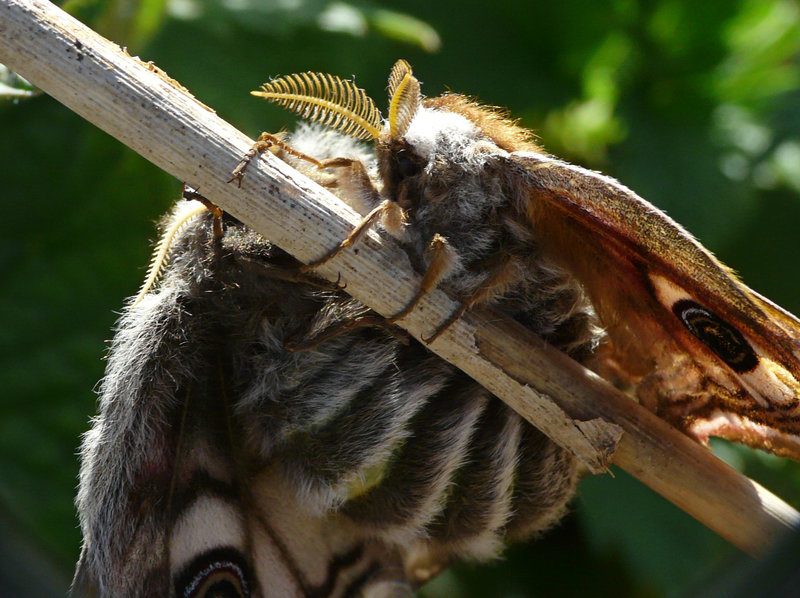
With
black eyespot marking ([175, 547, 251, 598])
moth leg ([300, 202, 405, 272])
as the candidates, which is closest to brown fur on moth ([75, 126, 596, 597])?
Answer: black eyespot marking ([175, 547, 251, 598])

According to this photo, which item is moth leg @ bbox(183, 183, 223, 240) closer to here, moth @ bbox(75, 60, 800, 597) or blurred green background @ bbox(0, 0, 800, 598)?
moth @ bbox(75, 60, 800, 597)

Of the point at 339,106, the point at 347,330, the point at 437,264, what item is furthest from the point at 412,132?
the point at 347,330

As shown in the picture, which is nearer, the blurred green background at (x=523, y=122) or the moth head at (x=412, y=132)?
the moth head at (x=412, y=132)

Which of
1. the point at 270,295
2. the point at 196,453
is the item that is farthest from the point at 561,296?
the point at 196,453

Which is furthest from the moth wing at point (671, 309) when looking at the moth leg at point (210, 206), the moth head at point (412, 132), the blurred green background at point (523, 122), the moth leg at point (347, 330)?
the blurred green background at point (523, 122)

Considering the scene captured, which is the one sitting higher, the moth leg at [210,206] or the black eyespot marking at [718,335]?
the black eyespot marking at [718,335]

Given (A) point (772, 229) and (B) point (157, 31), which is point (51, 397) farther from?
(A) point (772, 229)

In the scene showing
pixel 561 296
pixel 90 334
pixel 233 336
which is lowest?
pixel 90 334

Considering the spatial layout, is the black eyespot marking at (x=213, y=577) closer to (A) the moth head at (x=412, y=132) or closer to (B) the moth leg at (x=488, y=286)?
(B) the moth leg at (x=488, y=286)
